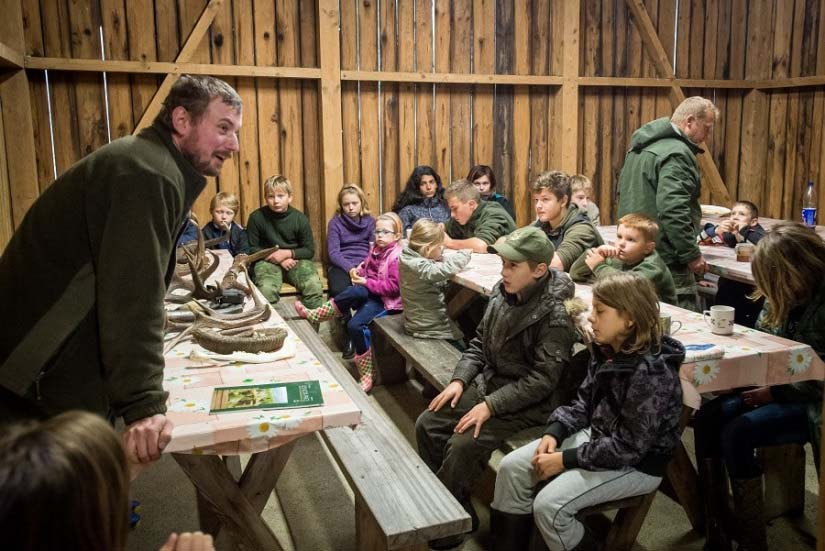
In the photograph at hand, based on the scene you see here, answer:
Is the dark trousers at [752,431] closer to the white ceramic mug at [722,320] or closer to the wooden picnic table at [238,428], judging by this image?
the white ceramic mug at [722,320]

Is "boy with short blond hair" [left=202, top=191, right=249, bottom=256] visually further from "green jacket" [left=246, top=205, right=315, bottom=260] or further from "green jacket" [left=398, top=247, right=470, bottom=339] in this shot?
"green jacket" [left=398, top=247, right=470, bottom=339]

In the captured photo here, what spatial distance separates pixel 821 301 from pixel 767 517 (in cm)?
93

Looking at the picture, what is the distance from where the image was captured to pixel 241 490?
2.62 meters

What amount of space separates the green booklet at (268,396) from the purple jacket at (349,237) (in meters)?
4.20

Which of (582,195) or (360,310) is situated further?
(582,195)

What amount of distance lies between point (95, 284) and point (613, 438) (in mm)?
1695

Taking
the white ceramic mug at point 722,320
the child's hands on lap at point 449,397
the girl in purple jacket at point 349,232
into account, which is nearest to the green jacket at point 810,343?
the white ceramic mug at point 722,320

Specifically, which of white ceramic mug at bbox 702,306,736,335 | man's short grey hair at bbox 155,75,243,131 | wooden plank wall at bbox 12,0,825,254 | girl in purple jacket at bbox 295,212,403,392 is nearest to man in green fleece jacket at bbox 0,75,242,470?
man's short grey hair at bbox 155,75,243,131

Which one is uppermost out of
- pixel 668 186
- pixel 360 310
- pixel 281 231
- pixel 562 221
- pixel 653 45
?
pixel 653 45

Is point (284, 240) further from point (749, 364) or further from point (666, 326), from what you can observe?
point (749, 364)

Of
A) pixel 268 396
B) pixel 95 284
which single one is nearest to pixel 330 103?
pixel 268 396

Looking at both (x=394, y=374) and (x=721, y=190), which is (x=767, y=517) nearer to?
(x=394, y=374)

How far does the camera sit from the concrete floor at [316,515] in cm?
301

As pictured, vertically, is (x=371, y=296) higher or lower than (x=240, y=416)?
lower
